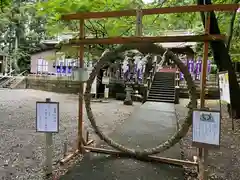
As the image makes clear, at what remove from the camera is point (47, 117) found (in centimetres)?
371

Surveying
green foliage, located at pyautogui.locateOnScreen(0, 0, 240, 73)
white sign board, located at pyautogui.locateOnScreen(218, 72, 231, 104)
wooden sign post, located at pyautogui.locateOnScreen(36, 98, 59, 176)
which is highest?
green foliage, located at pyautogui.locateOnScreen(0, 0, 240, 73)

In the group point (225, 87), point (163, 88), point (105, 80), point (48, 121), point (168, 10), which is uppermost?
point (168, 10)

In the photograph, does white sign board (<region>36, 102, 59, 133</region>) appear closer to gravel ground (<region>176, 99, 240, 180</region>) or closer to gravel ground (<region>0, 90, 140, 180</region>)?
gravel ground (<region>0, 90, 140, 180</region>)

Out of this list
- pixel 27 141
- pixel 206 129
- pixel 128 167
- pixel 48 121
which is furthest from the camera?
pixel 27 141

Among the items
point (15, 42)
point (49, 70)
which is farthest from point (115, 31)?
point (15, 42)

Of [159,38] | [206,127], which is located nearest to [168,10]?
[159,38]

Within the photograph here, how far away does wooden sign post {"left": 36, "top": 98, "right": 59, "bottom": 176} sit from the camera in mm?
3676

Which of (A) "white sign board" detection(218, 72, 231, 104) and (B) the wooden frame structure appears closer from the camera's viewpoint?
(B) the wooden frame structure

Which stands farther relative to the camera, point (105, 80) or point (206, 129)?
point (105, 80)

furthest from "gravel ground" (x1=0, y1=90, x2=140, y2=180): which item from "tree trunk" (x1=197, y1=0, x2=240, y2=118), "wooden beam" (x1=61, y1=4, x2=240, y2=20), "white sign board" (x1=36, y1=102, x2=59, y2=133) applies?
"tree trunk" (x1=197, y1=0, x2=240, y2=118)

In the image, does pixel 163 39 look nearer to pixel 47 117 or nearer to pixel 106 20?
pixel 47 117

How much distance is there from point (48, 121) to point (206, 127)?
7.42ft

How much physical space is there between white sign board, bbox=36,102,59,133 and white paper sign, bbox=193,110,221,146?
78.8 inches

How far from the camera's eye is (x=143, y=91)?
46.2 ft
